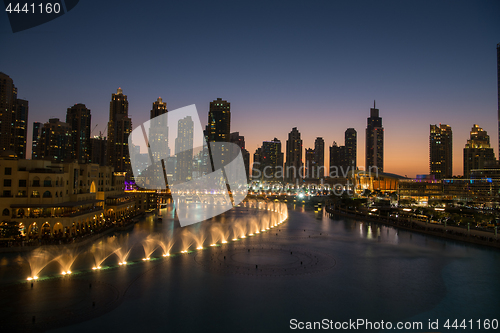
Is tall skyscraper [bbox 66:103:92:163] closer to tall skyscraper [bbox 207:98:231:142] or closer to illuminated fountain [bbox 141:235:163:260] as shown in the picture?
tall skyscraper [bbox 207:98:231:142]

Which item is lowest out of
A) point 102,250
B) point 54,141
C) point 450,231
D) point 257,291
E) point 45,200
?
point 257,291

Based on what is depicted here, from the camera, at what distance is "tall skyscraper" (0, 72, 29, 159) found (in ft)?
361

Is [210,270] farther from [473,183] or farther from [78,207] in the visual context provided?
[473,183]

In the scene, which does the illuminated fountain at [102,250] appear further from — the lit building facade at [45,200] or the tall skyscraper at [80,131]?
the tall skyscraper at [80,131]

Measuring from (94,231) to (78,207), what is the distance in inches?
123

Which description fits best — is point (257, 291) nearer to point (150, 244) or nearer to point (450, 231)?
point (150, 244)

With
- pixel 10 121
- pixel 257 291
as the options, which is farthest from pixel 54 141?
pixel 257 291

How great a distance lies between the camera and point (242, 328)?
47.2ft

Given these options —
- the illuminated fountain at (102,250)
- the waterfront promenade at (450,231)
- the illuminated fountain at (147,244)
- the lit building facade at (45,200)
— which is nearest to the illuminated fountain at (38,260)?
the illuminated fountain at (147,244)

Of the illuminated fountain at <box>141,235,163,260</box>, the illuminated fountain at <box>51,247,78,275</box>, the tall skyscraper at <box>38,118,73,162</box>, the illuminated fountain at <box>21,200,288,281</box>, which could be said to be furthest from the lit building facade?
the tall skyscraper at <box>38,118,73,162</box>

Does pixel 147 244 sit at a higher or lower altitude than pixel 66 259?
lower

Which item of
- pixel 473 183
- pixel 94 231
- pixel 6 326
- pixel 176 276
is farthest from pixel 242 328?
pixel 473 183

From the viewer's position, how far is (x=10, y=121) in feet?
375

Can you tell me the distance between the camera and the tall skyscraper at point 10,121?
11012cm
